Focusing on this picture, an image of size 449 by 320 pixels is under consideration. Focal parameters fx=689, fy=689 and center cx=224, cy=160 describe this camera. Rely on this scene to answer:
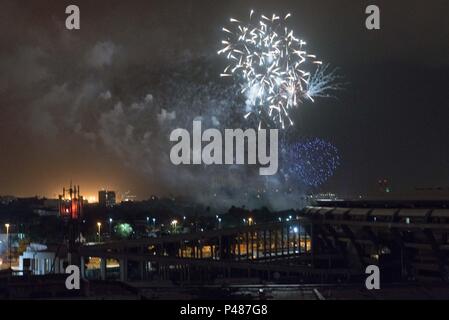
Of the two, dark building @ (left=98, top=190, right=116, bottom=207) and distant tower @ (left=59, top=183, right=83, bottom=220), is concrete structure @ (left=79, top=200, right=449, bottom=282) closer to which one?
distant tower @ (left=59, top=183, right=83, bottom=220)

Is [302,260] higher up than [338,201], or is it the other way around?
[338,201]

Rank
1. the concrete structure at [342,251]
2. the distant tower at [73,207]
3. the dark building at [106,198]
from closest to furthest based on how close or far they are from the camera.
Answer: the distant tower at [73,207]
the concrete structure at [342,251]
the dark building at [106,198]

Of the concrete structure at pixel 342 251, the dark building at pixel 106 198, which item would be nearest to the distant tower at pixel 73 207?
the concrete structure at pixel 342 251

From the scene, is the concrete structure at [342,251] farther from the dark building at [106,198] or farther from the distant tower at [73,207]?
the dark building at [106,198]

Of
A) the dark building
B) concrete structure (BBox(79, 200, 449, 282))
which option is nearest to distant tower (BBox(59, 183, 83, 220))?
concrete structure (BBox(79, 200, 449, 282))
